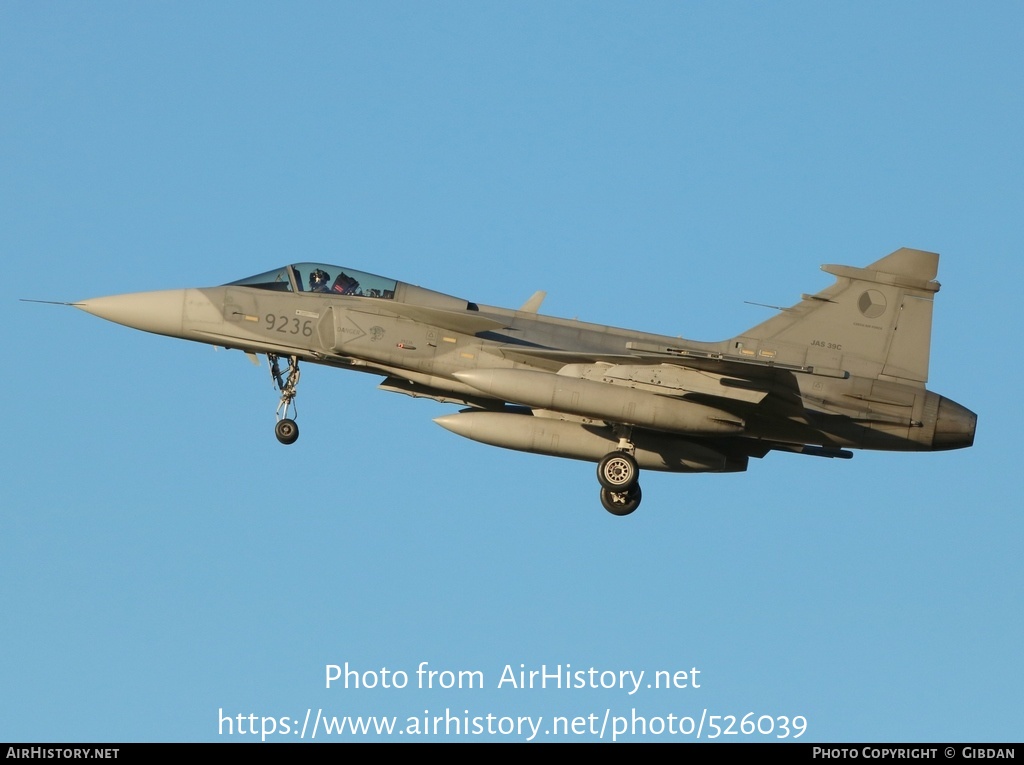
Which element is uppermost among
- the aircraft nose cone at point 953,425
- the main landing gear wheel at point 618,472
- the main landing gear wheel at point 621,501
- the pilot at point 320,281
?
the pilot at point 320,281

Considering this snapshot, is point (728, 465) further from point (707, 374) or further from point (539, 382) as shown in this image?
point (539, 382)

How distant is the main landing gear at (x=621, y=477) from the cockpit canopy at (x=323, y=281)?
339cm

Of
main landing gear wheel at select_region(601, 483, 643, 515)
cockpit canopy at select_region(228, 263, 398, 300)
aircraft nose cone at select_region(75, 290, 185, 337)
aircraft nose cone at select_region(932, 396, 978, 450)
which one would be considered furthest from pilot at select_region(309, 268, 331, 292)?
aircraft nose cone at select_region(932, 396, 978, 450)

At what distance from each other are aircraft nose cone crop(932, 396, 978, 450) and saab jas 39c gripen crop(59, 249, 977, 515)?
0.06 ft

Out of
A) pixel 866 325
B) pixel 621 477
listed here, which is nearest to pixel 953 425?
pixel 866 325

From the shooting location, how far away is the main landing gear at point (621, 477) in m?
17.2

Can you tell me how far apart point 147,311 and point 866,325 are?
29.2ft

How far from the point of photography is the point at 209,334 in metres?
18.0

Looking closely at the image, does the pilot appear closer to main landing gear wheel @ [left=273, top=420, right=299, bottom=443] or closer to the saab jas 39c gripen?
the saab jas 39c gripen

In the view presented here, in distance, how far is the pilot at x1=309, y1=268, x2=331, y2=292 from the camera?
18031mm

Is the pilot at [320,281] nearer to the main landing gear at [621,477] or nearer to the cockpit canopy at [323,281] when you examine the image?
the cockpit canopy at [323,281]

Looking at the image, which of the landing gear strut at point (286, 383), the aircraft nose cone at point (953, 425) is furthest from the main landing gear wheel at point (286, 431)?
the aircraft nose cone at point (953, 425)

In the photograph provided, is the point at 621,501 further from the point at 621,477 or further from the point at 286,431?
the point at 286,431

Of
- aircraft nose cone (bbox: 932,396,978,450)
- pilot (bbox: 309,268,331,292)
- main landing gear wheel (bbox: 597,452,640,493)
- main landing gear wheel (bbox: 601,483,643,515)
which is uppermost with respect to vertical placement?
pilot (bbox: 309,268,331,292)
